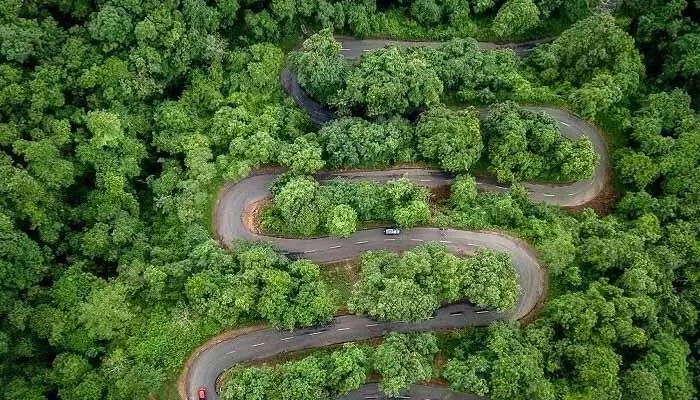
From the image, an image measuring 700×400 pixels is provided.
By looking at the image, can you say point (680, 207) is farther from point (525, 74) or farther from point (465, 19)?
point (465, 19)

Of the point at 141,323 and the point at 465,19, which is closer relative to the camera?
the point at 141,323

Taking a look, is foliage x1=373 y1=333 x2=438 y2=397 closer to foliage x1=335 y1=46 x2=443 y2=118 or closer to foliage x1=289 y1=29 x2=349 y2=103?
foliage x1=335 y1=46 x2=443 y2=118

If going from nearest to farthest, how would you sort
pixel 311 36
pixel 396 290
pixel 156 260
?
1. pixel 396 290
2. pixel 156 260
3. pixel 311 36

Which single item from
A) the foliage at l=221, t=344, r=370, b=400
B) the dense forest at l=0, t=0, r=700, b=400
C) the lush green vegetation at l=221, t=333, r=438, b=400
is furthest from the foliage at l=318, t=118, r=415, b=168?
the foliage at l=221, t=344, r=370, b=400

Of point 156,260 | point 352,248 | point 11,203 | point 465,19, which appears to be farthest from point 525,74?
point 11,203

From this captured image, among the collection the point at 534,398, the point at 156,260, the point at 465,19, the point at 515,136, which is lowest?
the point at 534,398

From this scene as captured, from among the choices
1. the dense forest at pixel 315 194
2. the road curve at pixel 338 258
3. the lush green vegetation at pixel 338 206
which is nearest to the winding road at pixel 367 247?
the road curve at pixel 338 258

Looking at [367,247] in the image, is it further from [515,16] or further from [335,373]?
[515,16]

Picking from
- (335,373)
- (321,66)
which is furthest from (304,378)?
(321,66)
